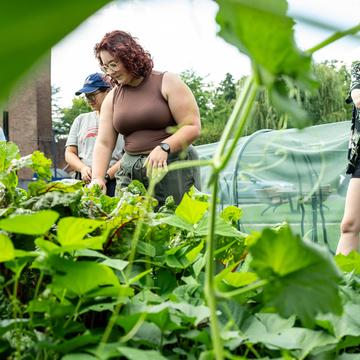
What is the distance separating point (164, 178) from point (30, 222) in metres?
1.94

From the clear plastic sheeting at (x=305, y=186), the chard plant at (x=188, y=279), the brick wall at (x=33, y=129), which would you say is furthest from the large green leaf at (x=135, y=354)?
the brick wall at (x=33, y=129)

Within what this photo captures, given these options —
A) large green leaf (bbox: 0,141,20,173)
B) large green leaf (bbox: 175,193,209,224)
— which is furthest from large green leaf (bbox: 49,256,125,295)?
large green leaf (bbox: 0,141,20,173)

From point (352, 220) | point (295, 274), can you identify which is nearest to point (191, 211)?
point (295, 274)

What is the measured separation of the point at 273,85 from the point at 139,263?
1.30 feet

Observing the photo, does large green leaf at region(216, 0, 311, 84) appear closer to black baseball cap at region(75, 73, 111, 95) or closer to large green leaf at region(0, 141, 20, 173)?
large green leaf at region(0, 141, 20, 173)

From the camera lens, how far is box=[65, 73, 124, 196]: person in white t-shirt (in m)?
3.62

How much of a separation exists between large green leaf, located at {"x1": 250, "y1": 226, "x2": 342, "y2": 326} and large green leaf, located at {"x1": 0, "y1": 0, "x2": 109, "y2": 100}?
23 cm

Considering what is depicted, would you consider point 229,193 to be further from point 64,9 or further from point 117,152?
point 64,9

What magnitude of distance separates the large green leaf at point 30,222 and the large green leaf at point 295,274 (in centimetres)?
15

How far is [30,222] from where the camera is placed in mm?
414

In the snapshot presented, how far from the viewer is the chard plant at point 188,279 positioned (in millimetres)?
288

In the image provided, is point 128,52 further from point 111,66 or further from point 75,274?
point 75,274

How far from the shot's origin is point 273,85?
295 mm

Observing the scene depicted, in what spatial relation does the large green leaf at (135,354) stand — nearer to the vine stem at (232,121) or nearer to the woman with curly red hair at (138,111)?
the vine stem at (232,121)
